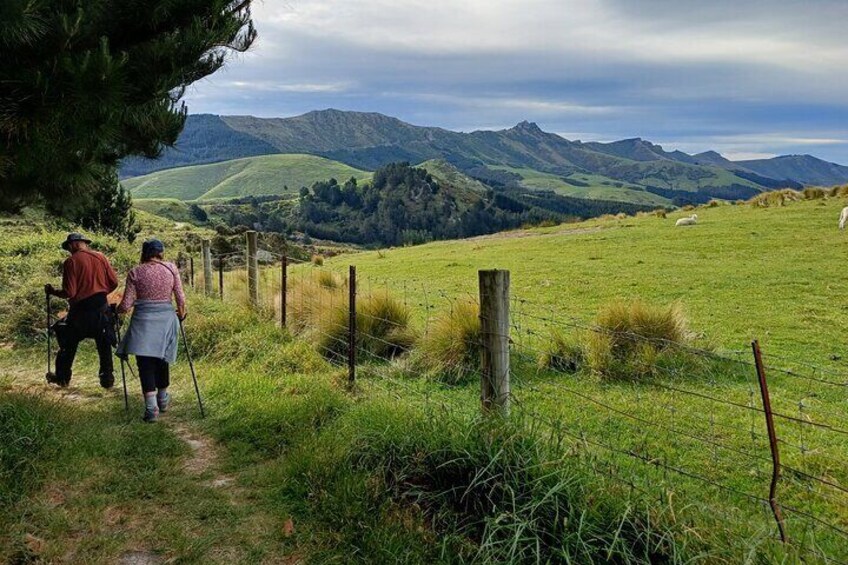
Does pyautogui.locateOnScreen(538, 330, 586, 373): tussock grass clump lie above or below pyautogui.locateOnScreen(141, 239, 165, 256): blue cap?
below

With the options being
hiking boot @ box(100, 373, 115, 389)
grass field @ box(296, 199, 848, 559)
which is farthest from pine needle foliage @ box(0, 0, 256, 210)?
grass field @ box(296, 199, 848, 559)

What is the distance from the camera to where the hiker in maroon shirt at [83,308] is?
9242 mm

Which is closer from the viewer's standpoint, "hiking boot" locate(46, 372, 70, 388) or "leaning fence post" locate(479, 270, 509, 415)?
"leaning fence post" locate(479, 270, 509, 415)

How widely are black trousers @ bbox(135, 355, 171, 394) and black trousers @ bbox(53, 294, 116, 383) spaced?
62.3 inches

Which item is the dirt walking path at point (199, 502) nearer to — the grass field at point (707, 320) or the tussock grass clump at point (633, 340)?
the grass field at point (707, 320)

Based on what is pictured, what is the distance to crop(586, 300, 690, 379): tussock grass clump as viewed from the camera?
9.18 metres

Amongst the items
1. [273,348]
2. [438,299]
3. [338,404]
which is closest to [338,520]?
[338,404]

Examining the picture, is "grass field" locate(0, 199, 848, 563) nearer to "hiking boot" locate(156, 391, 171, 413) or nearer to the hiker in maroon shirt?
"hiking boot" locate(156, 391, 171, 413)

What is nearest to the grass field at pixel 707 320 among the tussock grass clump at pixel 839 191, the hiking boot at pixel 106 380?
the tussock grass clump at pixel 839 191

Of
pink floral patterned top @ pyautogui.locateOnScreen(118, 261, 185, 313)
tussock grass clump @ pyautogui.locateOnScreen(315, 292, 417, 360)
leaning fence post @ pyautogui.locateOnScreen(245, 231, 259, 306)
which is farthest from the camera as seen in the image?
leaning fence post @ pyautogui.locateOnScreen(245, 231, 259, 306)

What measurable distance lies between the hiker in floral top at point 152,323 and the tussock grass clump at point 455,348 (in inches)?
148

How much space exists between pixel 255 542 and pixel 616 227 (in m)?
28.7

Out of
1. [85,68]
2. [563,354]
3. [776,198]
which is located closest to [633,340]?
[563,354]

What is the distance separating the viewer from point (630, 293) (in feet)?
49.6
